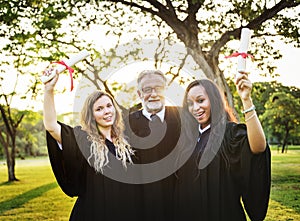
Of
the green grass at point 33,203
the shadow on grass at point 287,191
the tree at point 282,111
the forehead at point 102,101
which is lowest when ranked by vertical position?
the green grass at point 33,203

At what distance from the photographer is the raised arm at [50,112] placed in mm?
3217

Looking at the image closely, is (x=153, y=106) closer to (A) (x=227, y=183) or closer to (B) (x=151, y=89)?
(B) (x=151, y=89)

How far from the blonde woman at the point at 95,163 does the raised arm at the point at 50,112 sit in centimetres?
7

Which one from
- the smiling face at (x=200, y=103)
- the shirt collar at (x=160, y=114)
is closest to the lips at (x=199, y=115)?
the smiling face at (x=200, y=103)

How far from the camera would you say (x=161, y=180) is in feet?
12.0

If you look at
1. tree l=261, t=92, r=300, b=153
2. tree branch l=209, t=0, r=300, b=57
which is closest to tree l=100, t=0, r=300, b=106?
tree branch l=209, t=0, r=300, b=57

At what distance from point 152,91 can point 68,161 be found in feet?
2.40

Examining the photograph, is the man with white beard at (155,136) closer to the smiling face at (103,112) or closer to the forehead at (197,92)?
the smiling face at (103,112)

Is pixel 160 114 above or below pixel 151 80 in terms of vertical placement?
below

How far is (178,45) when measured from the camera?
1105cm

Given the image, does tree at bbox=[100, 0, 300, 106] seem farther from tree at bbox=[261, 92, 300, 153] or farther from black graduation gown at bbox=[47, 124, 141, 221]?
tree at bbox=[261, 92, 300, 153]

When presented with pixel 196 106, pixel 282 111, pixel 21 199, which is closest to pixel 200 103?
pixel 196 106

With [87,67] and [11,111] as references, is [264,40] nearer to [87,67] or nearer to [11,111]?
[87,67]

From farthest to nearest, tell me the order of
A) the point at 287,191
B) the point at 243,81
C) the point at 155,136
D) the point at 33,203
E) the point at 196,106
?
the point at 287,191
the point at 33,203
the point at 155,136
the point at 196,106
the point at 243,81
